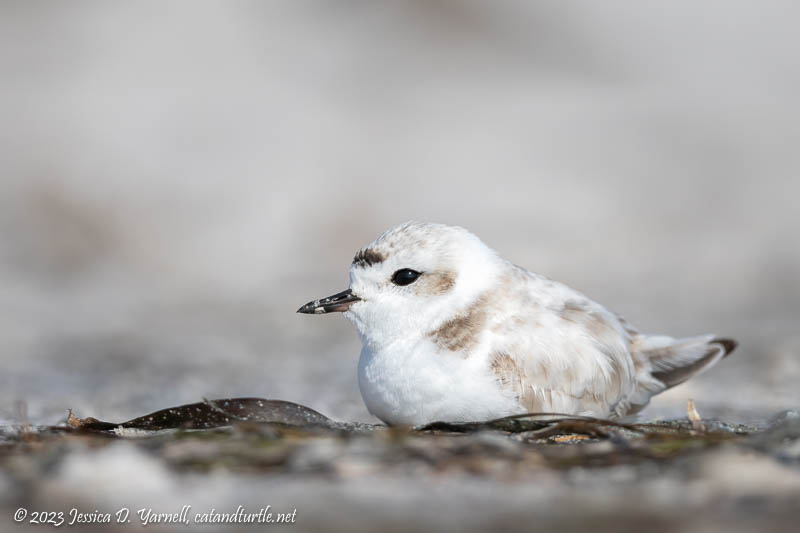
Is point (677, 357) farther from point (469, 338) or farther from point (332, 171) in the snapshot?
point (332, 171)

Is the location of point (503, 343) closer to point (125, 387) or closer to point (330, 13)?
point (125, 387)

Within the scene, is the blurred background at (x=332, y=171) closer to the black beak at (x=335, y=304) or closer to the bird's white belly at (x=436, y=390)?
the black beak at (x=335, y=304)

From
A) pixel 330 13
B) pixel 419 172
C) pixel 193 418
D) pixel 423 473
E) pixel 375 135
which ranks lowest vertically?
pixel 423 473

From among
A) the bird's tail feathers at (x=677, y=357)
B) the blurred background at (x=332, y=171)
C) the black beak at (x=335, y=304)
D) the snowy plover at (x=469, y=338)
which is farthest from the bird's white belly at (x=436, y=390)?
the blurred background at (x=332, y=171)

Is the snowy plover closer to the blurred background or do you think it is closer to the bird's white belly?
the bird's white belly

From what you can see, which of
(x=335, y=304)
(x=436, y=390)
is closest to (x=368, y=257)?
(x=335, y=304)

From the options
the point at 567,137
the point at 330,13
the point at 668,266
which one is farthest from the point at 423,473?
the point at 330,13
